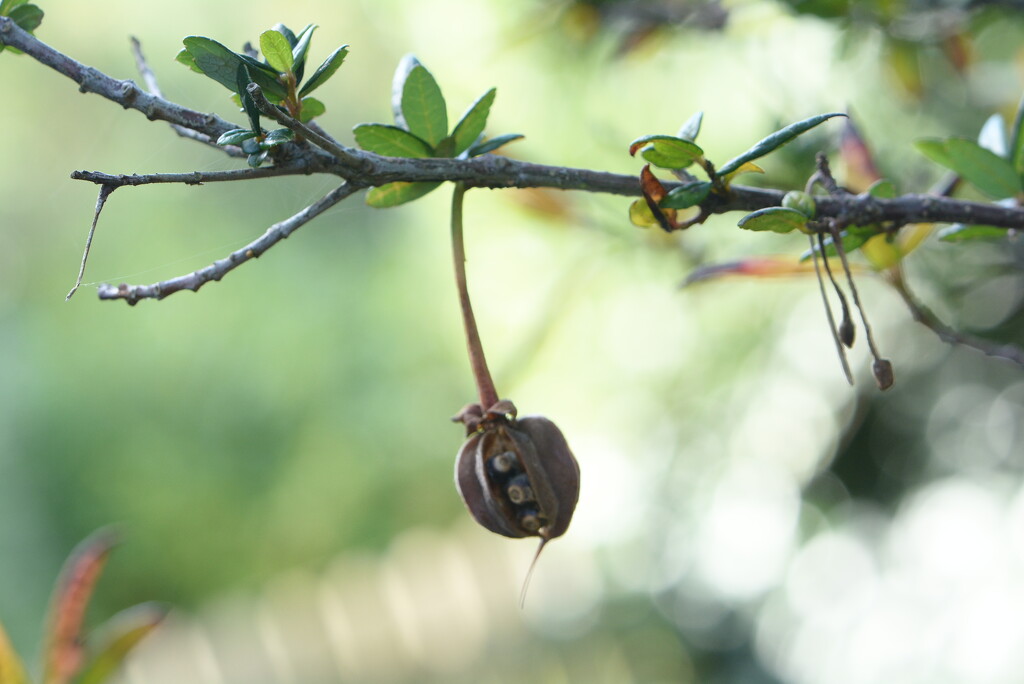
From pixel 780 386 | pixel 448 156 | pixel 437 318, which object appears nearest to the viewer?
pixel 448 156

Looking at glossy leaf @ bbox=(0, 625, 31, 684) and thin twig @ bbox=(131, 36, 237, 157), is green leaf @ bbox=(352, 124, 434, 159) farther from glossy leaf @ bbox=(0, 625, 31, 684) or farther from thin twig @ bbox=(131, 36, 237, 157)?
glossy leaf @ bbox=(0, 625, 31, 684)

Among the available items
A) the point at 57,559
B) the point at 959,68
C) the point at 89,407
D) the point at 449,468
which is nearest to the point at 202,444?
the point at 89,407

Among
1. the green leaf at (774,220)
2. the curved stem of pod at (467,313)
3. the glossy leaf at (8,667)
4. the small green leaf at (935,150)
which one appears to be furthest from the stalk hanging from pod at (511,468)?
the glossy leaf at (8,667)

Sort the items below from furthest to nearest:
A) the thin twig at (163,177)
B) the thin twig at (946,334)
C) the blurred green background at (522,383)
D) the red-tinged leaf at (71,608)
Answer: the blurred green background at (522,383) → the red-tinged leaf at (71,608) → the thin twig at (946,334) → the thin twig at (163,177)

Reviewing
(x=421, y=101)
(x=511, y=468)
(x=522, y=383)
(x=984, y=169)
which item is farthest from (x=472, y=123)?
(x=522, y=383)

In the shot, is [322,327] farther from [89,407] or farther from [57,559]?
[57,559]

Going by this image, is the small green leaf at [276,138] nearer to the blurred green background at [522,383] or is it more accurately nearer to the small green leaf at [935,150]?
the blurred green background at [522,383]
